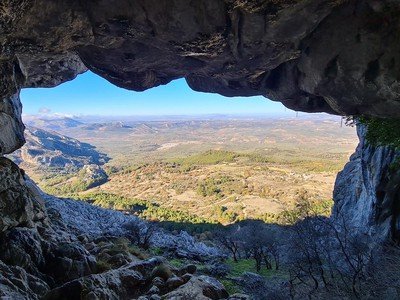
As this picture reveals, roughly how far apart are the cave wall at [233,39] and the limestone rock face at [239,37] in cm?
6

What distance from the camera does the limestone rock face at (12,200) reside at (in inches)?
821

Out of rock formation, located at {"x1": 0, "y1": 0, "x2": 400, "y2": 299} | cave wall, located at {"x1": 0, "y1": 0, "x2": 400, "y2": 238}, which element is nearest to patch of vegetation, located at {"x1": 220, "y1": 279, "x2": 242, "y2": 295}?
rock formation, located at {"x1": 0, "y1": 0, "x2": 400, "y2": 299}

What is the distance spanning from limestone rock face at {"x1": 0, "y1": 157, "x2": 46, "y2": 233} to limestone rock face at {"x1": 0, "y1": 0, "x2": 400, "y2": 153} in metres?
3.88

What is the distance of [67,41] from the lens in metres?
22.1

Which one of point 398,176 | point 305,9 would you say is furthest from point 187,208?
point 305,9

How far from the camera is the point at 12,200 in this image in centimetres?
2184

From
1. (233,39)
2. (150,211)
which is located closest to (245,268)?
(233,39)

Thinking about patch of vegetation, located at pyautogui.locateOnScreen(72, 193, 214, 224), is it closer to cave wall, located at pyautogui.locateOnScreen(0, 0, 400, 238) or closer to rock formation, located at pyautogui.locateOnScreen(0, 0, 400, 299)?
rock formation, located at pyautogui.locateOnScreen(0, 0, 400, 299)

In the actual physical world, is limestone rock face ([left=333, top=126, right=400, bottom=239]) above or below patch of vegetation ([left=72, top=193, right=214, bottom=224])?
above

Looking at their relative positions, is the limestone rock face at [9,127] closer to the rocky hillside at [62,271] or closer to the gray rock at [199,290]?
the rocky hillside at [62,271]

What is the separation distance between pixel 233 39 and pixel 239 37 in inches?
18.3

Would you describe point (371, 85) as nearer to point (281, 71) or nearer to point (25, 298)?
point (281, 71)

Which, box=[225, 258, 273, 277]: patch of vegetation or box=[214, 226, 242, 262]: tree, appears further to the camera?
box=[214, 226, 242, 262]: tree

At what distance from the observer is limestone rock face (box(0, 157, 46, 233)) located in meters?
20.8
